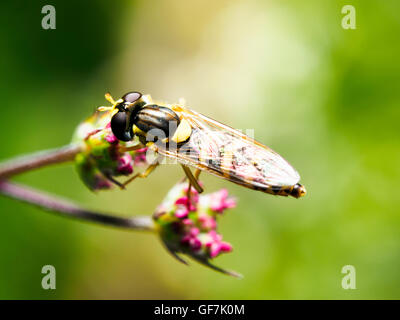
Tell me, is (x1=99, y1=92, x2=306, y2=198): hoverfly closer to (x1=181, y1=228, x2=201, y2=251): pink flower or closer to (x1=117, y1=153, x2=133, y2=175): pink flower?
(x1=117, y1=153, x2=133, y2=175): pink flower

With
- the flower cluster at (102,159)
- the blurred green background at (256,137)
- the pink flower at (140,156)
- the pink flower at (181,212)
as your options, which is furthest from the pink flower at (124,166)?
the blurred green background at (256,137)

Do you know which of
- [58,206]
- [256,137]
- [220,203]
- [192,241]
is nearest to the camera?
[58,206]

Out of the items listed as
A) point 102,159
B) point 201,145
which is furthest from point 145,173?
point 201,145

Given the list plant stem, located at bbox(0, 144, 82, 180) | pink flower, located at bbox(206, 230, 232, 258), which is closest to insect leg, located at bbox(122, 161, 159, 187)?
plant stem, located at bbox(0, 144, 82, 180)

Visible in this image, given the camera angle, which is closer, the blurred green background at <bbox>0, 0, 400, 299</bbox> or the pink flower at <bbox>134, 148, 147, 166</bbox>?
the pink flower at <bbox>134, 148, 147, 166</bbox>

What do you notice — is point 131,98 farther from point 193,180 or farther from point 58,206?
point 58,206

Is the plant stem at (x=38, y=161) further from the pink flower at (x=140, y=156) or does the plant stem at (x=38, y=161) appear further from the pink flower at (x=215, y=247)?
the pink flower at (x=215, y=247)
